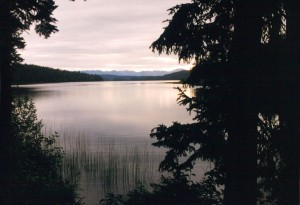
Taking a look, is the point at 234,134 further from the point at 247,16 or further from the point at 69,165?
the point at 69,165

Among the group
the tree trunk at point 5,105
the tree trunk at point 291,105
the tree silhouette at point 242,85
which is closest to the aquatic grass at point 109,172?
the tree trunk at point 5,105

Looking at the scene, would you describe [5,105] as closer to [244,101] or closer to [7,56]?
[7,56]

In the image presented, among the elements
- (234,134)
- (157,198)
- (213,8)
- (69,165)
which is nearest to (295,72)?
(234,134)

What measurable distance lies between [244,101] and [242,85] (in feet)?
1.14

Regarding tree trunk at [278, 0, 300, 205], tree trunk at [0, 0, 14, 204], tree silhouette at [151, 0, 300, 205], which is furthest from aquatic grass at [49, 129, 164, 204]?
tree trunk at [278, 0, 300, 205]

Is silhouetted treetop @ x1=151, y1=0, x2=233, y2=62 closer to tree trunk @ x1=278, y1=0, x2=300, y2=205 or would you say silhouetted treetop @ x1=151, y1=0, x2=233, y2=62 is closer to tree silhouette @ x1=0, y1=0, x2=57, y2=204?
tree trunk @ x1=278, y1=0, x2=300, y2=205

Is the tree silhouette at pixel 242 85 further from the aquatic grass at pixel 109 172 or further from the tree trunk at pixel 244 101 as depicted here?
the aquatic grass at pixel 109 172

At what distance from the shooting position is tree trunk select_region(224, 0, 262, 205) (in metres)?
6.27

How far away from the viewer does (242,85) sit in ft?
21.0

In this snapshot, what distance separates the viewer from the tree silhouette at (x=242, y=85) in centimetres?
632

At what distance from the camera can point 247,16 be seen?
6219mm

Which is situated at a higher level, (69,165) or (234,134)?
(234,134)

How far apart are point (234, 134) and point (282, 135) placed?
3.44ft

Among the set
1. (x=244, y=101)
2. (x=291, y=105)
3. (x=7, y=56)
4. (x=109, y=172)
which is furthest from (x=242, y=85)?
(x=109, y=172)
